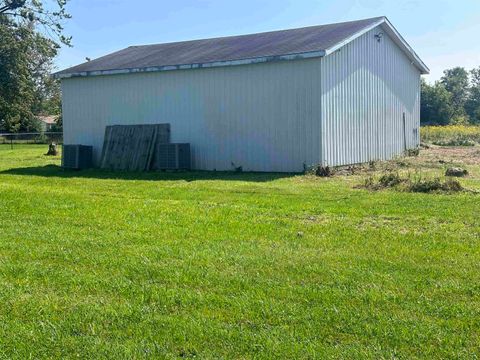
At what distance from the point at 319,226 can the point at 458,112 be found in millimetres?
54309

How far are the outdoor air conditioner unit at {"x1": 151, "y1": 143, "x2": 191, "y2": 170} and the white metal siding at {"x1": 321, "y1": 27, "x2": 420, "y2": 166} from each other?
13.9 feet

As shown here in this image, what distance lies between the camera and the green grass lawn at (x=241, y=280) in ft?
12.2

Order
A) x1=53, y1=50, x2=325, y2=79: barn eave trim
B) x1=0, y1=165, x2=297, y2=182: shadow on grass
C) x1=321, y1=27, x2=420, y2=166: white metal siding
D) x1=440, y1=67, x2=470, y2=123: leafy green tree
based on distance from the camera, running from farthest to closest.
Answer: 1. x1=440, y1=67, x2=470, y2=123: leafy green tree
2. x1=321, y1=27, x2=420, y2=166: white metal siding
3. x1=53, y1=50, x2=325, y2=79: barn eave trim
4. x1=0, y1=165, x2=297, y2=182: shadow on grass

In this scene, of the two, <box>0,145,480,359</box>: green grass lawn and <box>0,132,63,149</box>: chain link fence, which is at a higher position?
<box>0,132,63,149</box>: chain link fence

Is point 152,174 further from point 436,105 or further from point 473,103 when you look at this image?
point 473,103

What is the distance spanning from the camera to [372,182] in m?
11.9

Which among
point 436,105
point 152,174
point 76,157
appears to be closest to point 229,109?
point 152,174

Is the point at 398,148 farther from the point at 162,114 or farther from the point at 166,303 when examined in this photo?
the point at 166,303

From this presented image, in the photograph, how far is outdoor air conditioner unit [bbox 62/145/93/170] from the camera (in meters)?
18.5

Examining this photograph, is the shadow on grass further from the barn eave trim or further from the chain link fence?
the chain link fence

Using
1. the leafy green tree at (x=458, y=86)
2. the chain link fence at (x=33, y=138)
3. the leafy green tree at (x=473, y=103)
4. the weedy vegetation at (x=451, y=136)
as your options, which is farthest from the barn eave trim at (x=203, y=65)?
the leafy green tree at (x=473, y=103)

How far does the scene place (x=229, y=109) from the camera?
1648cm

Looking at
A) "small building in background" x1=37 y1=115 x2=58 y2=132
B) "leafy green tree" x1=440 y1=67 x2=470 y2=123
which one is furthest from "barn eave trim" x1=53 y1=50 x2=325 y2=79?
"leafy green tree" x1=440 y1=67 x2=470 y2=123

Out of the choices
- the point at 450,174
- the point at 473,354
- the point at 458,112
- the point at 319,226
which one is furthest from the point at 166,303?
the point at 458,112
